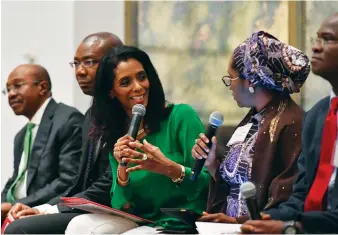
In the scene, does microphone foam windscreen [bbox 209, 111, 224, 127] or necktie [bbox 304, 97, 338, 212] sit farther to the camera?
microphone foam windscreen [bbox 209, 111, 224, 127]

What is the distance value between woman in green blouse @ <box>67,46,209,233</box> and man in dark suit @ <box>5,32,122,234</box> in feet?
0.62

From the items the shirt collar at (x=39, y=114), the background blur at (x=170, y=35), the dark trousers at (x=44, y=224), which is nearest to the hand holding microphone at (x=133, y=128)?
the dark trousers at (x=44, y=224)

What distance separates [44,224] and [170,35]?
292 centimetres

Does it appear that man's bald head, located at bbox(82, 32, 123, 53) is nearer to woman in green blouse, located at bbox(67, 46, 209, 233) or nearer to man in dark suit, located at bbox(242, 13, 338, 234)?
woman in green blouse, located at bbox(67, 46, 209, 233)

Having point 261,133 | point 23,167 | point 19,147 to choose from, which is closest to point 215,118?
point 261,133

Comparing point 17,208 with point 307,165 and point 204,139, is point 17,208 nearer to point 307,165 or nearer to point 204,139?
point 204,139

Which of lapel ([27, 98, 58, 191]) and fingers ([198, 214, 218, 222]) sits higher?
fingers ([198, 214, 218, 222])

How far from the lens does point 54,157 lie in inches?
213

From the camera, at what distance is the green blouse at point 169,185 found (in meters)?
4.35

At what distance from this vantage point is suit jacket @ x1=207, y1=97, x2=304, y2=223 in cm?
382

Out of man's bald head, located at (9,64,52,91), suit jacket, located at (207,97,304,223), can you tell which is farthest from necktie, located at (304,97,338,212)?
man's bald head, located at (9,64,52,91)

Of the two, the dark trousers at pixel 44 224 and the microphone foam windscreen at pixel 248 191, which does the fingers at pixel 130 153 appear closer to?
the dark trousers at pixel 44 224

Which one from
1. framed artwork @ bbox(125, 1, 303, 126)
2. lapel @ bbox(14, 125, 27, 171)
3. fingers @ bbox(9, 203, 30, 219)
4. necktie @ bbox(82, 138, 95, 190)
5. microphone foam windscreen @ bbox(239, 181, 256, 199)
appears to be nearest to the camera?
microphone foam windscreen @ bbox(239, 181, 256, 199)

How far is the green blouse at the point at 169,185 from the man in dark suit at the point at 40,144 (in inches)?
31.9
